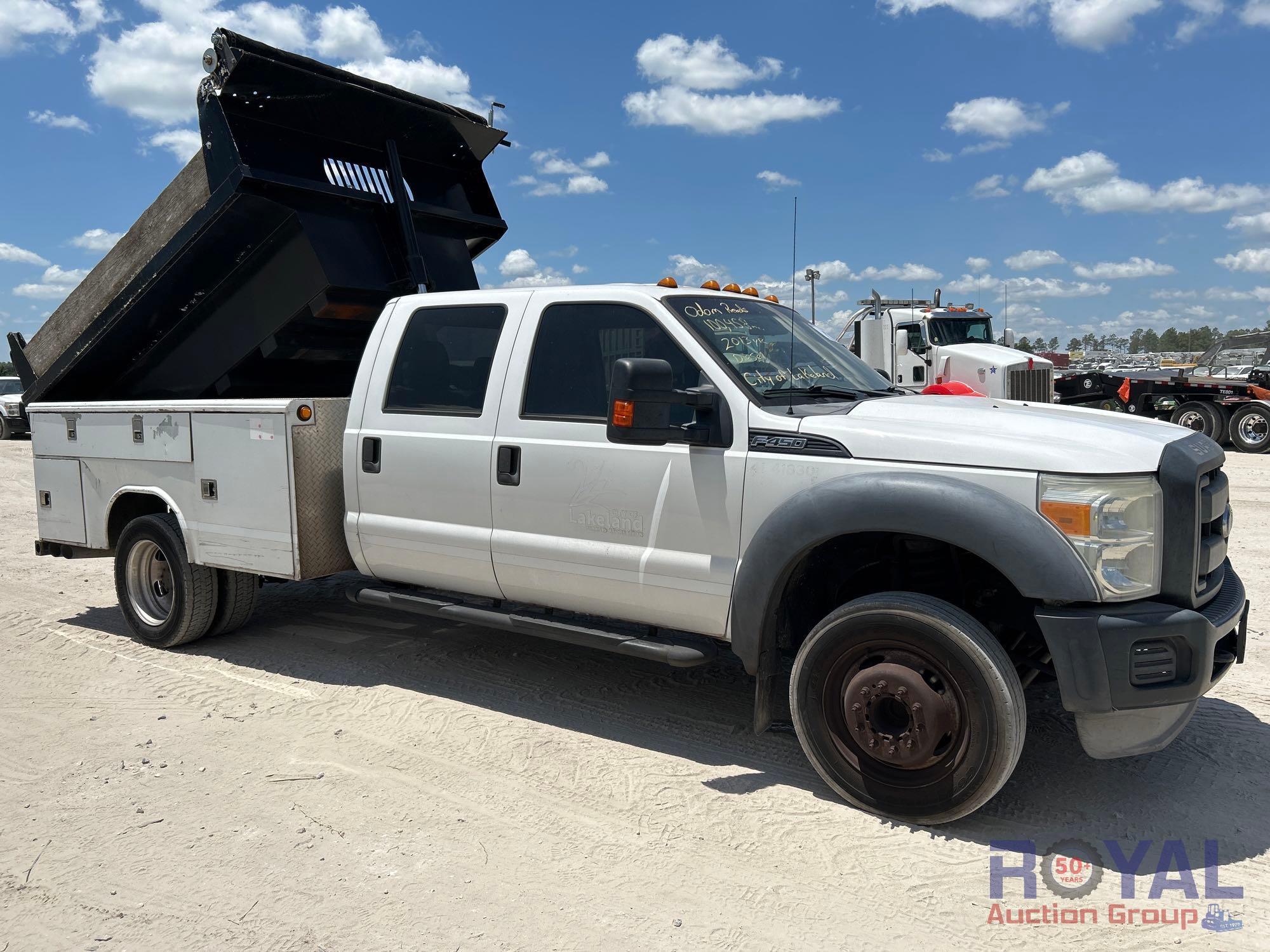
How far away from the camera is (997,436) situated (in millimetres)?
3605

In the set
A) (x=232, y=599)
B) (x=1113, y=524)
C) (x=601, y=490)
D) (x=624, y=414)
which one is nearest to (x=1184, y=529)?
(x=1113, y=524)

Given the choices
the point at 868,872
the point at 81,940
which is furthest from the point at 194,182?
the point at 868,872

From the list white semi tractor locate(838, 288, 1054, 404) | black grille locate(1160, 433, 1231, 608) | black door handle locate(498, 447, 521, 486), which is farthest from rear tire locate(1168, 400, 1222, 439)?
black door handle locate(498, 447, 521, 486)

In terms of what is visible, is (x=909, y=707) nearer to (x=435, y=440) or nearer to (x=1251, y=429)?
(x=435, y=440)

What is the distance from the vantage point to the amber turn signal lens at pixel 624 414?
403cm

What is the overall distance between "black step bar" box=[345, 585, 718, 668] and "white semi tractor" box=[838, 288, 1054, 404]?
1085cm

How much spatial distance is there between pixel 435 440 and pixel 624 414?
1.30 metres

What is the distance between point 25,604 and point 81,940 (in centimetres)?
526

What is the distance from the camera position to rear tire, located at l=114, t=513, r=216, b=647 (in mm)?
6004

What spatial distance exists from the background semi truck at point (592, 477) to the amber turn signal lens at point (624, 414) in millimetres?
50

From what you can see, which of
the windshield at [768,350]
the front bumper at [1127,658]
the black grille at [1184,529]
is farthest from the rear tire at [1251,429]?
the front bumper at [1127,658]

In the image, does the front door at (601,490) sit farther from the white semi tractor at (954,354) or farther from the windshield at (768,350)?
the white semi tractor at (954,354)

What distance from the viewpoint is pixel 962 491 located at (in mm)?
3494

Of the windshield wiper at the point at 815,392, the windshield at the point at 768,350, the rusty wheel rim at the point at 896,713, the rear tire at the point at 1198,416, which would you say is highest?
the windshield at the point at 768,350
